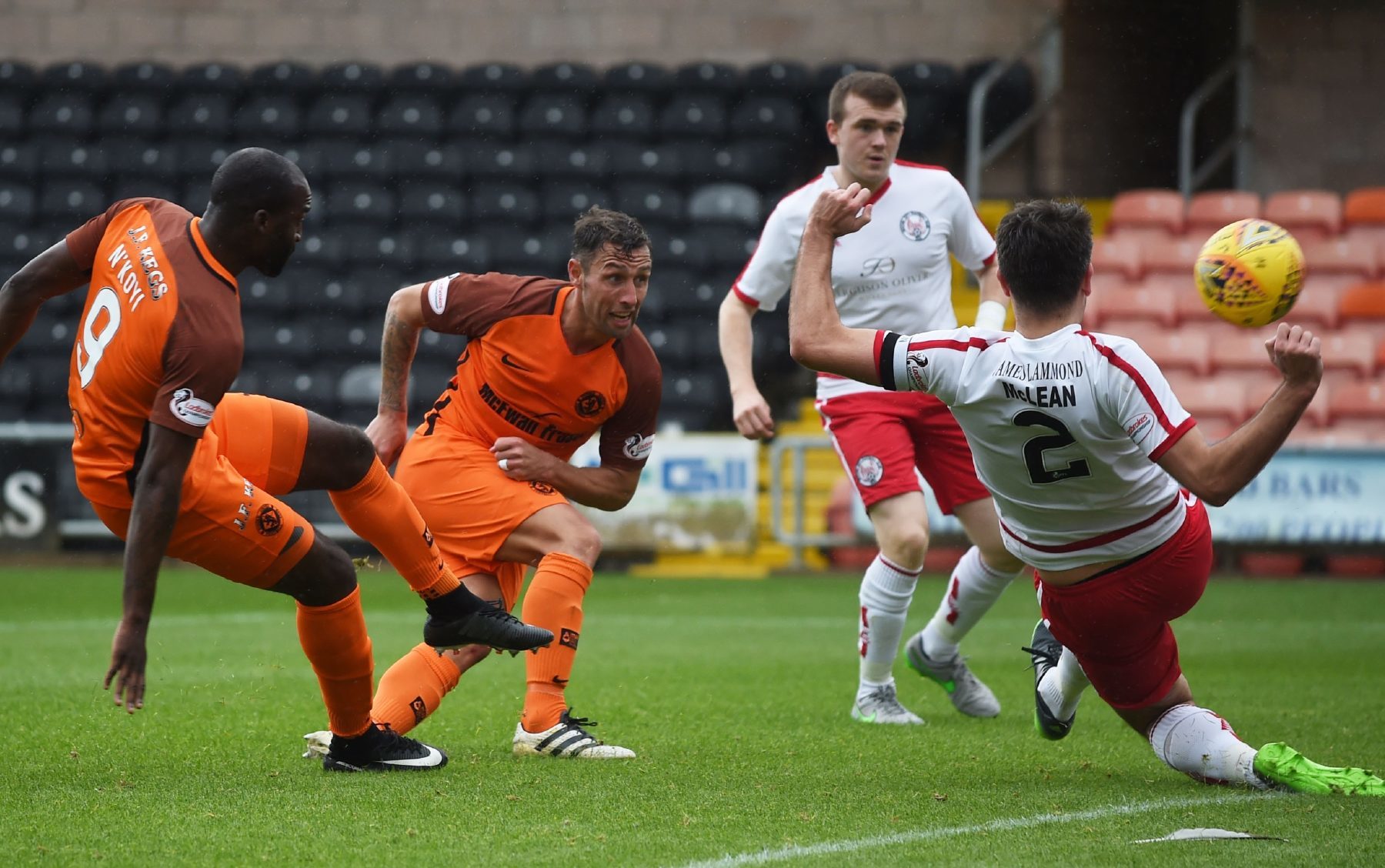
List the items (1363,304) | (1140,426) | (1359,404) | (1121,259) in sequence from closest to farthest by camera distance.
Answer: (1140,426)
(1359,404)
(1363,304)
(1121,259)

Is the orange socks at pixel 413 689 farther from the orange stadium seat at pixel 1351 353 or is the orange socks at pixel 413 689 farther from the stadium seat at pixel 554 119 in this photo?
the stadium seat at pixel 554 119

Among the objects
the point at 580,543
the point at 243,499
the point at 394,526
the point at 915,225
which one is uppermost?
the point at 915,225

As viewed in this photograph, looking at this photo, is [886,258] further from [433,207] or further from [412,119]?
[412,119]

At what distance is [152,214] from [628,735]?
8.18 ft

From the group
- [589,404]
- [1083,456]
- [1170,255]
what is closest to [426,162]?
[1170,255]

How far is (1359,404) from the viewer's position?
45.7 ft

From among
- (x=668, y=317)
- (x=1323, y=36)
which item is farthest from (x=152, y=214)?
(x=1323, y=36)

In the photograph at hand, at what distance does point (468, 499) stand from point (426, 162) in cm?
1221

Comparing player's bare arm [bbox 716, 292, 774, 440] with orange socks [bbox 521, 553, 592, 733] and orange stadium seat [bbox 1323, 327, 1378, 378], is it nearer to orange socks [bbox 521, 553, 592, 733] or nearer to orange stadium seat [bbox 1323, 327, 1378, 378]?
orange socks [bbox 521, 553, 592, 733]

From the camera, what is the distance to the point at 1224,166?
57.6 feet

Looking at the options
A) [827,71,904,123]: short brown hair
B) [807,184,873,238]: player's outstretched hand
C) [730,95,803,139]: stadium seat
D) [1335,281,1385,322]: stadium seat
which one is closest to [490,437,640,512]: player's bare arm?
[807,184,873,238]: player's outstretched hand

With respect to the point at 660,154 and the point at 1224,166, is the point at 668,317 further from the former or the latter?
the point at 1224,166

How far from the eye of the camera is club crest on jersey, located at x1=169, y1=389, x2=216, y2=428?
158 inches

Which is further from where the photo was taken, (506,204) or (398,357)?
(506,204)
